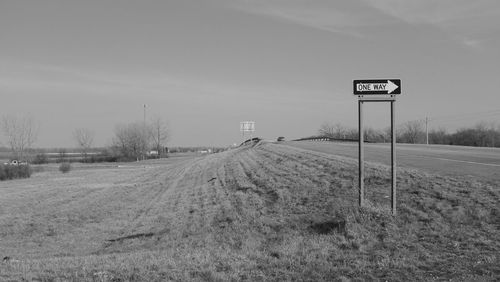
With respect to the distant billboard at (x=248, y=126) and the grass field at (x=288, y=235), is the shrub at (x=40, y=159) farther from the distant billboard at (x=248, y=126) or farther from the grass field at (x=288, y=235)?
the grass field at (x=288, y=235)

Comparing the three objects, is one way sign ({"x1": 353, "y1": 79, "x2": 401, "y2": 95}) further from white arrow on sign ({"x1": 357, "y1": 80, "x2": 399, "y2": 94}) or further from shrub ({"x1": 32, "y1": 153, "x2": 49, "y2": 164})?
shrub ({"x1": 32, "y1": 153, "x2": 49, "y2": 164})

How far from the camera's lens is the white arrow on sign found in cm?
1066

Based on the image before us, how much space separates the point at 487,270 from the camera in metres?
6.95

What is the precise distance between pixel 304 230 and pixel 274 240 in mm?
817

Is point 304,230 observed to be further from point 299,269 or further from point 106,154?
point 106,154

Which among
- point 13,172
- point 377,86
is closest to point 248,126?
point 13,172

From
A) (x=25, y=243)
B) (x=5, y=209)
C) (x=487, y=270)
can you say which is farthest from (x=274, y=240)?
(x=5, y=209)

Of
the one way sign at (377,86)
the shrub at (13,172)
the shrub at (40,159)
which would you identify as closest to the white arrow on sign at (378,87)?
the one way sign at (377,86)

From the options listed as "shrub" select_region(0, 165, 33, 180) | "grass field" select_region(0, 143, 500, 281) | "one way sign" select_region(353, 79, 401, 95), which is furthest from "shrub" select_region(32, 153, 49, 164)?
"one way sign" select_region(353, 79, 401, 95)

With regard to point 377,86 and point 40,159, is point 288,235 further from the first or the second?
point 40,159

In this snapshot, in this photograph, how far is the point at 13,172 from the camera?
6275cm

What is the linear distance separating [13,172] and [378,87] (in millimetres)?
61332

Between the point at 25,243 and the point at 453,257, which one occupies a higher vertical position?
the point at 453,257

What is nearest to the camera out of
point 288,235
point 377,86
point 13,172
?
point 288,235
